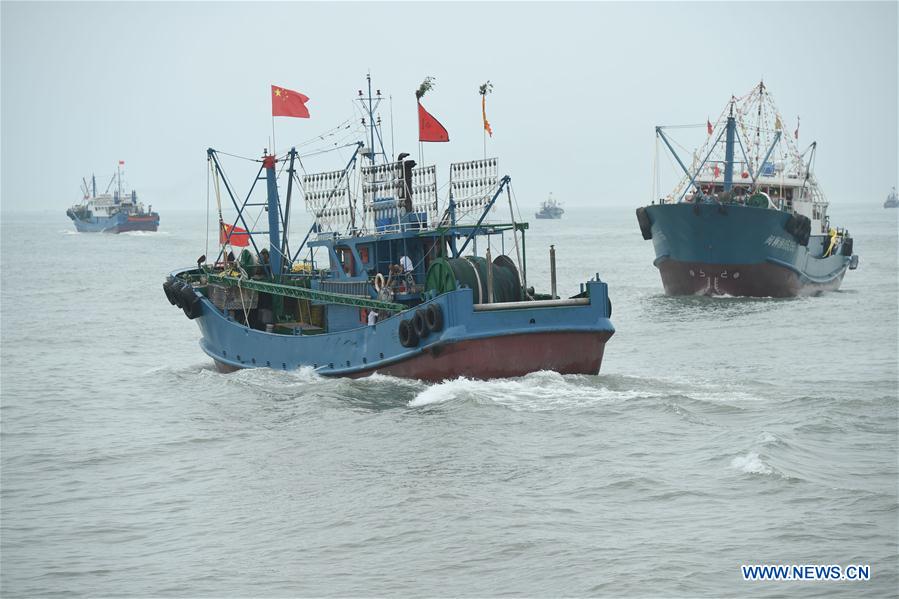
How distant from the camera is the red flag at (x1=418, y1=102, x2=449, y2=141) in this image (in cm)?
2701

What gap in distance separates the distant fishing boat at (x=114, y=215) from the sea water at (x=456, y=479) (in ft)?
407

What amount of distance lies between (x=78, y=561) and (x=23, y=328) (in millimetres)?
30487

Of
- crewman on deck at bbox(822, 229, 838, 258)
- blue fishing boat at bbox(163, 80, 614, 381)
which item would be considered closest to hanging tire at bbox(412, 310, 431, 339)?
blue fishing boat at bbox(163, 80, 614, 381)

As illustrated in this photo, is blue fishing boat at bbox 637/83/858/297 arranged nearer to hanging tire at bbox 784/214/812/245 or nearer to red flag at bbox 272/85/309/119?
hanging tire at bbox 784/214/812/245

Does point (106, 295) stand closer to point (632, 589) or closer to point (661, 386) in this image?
point (661, 386)

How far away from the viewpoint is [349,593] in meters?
14.3

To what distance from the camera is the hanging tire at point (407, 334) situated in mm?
24078

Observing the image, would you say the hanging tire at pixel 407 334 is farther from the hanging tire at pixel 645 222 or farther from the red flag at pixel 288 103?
the hanging tire at pixel 645 222

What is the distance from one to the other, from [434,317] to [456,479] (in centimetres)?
569

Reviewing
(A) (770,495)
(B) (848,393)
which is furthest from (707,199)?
(A) (770,495)

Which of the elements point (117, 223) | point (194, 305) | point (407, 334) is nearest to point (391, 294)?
point (407, 334)

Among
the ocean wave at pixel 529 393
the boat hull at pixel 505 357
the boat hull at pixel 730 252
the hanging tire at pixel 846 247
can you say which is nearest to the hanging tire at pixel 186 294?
the boat hull at pixel 505 357

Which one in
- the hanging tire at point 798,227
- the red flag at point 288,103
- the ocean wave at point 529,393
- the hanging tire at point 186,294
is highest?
the red flag at point 288,103

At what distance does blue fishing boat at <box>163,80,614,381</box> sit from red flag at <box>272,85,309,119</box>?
1.14 metres
